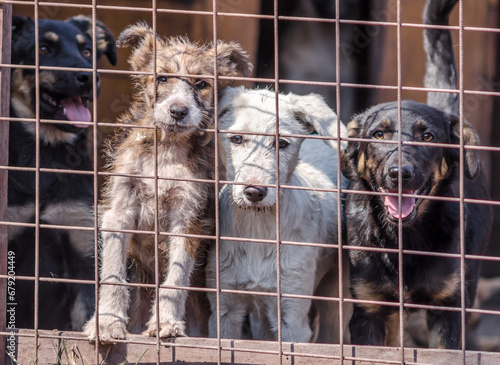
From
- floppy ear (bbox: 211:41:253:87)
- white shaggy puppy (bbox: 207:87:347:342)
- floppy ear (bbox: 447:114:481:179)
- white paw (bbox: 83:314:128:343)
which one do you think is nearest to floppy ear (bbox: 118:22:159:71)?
floppy ear (bbox: 211:41:253:87)

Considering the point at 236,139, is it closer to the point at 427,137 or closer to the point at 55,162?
the point at 427,137

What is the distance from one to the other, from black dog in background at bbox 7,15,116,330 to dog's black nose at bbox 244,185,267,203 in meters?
1.47

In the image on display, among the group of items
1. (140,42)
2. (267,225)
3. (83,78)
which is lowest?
(267,225)

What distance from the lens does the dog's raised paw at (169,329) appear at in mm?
3559

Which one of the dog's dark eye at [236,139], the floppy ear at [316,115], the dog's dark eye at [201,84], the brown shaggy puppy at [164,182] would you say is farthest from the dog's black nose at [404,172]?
the dog's dark eye at [201,84]

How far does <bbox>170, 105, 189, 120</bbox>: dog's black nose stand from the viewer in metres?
3.70

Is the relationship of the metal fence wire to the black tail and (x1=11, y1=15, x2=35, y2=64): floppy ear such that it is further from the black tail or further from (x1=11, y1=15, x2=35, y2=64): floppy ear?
the black tail

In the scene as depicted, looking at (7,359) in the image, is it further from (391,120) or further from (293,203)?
(391,120)

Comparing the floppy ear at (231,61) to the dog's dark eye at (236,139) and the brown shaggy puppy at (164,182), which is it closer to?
the brown shaggy puppy at (164,182)

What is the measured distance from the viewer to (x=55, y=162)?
189 inches

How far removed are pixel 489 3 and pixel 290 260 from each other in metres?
4.37

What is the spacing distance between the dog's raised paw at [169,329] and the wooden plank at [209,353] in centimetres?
5

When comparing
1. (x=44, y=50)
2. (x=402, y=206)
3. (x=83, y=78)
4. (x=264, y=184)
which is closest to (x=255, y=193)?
(x=264, y=184)

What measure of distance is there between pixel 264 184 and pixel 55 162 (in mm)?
1821
